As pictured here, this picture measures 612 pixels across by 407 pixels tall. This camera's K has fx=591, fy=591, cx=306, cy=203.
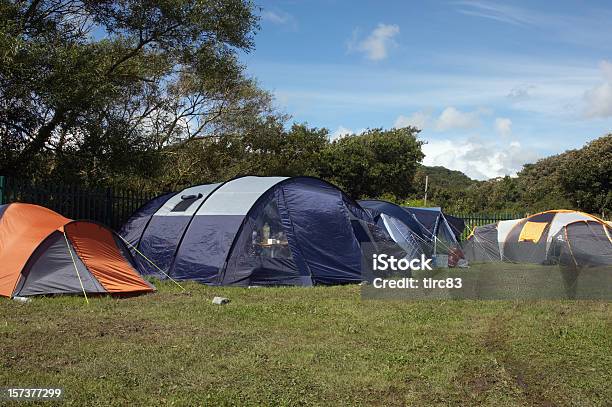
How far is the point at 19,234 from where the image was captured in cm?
994

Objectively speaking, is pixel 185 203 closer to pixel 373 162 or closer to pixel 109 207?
pixel 109 207

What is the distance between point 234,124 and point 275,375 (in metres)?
21.7

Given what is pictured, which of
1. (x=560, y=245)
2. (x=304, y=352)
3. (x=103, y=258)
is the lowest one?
(x=304, y=352)

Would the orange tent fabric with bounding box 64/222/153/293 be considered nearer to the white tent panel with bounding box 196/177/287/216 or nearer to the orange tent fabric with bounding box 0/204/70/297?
the orange tent fabric with bounding box 0/204/70/297

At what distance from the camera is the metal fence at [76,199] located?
13.5 metres

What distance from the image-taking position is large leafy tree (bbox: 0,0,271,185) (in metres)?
13.2

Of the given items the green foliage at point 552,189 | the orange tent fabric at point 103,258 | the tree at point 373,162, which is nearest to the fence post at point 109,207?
the orange tent fabric at point 103,258

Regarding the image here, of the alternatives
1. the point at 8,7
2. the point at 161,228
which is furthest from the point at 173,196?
the point at 8,7

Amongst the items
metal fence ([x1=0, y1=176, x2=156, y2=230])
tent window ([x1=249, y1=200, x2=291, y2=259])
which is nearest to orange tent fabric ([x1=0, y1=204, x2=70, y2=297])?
metal fence ([x1=0, y1=176, x2=156, y2=230])

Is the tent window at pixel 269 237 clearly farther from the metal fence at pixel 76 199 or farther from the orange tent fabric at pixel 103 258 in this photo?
the metal fence at pixel 76 199

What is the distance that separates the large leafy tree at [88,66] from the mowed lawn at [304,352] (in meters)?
6.10

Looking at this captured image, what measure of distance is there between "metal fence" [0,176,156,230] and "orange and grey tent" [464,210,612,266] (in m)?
9.20

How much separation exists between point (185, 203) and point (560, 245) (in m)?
9.74

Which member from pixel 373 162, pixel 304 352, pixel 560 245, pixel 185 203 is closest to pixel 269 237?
pixel 185 203
